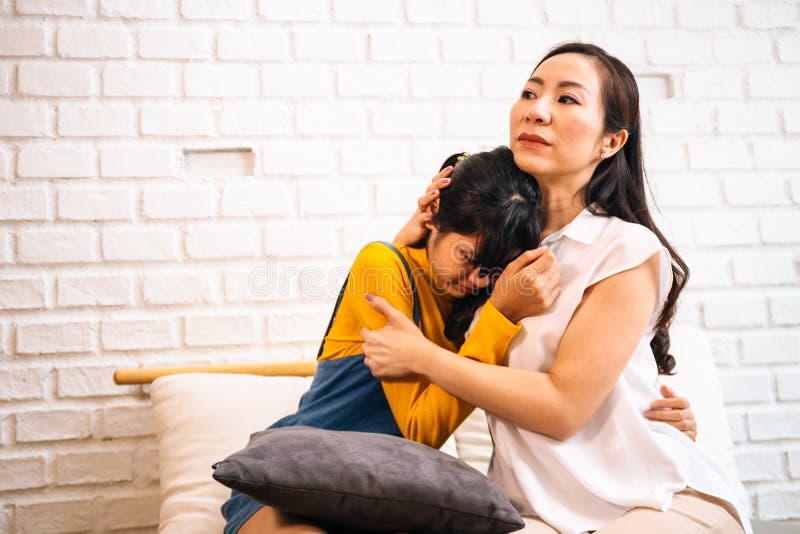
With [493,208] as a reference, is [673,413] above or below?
below

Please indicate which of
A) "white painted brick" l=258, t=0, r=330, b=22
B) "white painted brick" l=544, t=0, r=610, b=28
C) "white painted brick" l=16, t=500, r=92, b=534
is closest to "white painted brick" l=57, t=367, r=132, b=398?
"white painted brick" l=16, t=500, r=92, b=534

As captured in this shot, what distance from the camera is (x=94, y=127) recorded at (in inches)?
73.7

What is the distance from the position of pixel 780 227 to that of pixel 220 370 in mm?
1663

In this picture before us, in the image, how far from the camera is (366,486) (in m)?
0.97

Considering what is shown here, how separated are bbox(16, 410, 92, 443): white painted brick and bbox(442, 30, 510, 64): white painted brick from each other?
1.37 meters

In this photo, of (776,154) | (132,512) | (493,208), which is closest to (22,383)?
(132,512)

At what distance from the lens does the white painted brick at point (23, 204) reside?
183 cm

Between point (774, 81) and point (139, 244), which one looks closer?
point (139, 244)

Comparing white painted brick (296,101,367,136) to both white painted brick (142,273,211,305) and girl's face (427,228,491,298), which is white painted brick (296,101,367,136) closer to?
white painted brick (142,273,211,305)

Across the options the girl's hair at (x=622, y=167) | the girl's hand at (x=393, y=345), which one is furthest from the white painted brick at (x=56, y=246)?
the girl's hair at (x=622, y=167)

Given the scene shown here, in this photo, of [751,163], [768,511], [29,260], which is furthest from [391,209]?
[768,511]

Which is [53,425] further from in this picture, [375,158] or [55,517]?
[375,158]

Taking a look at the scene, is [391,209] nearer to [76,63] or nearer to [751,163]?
[76,63]

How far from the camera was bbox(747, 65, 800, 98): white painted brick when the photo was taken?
217 centimetres
